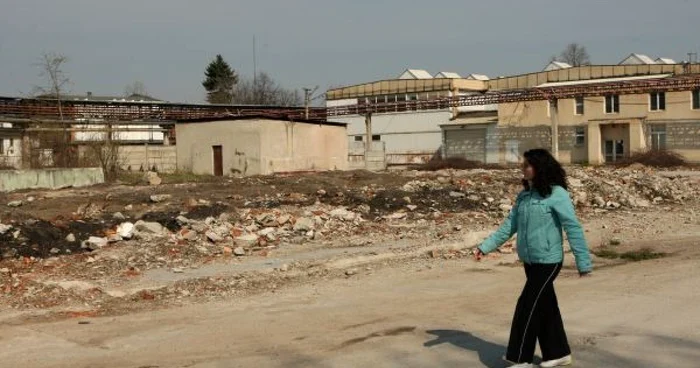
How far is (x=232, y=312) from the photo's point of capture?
30.1 feet

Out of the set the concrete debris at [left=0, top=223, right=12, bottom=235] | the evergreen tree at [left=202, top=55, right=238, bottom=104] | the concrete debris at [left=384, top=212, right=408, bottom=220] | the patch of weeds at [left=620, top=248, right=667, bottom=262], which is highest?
the evergreen tree at [left=202, top=55, right=238, bottom=104]

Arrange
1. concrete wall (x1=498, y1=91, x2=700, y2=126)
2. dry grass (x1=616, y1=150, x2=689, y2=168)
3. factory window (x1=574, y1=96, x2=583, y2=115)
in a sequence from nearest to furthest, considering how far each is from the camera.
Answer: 1. dry grass (x1=616, y1=150, x2=689, y2=168)
2. concrete wall (x1=498, y1=91, x2=700, y2=126)
3. factory window (x1=574, y1=96, x2=583, y2=115)

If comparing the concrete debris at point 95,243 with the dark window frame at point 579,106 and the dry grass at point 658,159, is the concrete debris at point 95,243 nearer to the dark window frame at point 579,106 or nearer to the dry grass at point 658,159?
the dry grass at point 658,159

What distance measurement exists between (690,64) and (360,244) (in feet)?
155

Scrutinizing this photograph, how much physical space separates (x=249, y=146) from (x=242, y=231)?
22.6 m

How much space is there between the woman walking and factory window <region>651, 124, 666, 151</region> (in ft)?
162

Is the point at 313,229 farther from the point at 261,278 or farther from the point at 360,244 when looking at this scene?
the point at 261,278

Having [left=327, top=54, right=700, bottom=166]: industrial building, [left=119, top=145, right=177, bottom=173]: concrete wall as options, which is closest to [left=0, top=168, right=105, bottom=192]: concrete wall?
[left=119, top=145, right=177, bottom=173]: concrete wall

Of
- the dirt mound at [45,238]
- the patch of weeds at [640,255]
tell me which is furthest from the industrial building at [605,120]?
the dirt mound at [45,238]

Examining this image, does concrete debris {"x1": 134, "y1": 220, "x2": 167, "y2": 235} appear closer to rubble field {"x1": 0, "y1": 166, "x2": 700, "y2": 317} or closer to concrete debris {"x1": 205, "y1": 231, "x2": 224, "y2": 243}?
rubble field {"x1": 0, "y1": 166, "x2": 700, "y2": 317}

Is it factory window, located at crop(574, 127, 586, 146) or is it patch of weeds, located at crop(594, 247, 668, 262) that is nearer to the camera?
patch of weeds, located at crop(594, 247, 668, 262)

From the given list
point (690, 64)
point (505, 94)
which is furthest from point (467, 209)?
point (690, 64)

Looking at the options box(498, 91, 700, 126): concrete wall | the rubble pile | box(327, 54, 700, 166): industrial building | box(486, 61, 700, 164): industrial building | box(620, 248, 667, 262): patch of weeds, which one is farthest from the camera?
box(327, 54, 700, 166): industrial building

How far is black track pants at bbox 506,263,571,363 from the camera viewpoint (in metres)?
5.80
